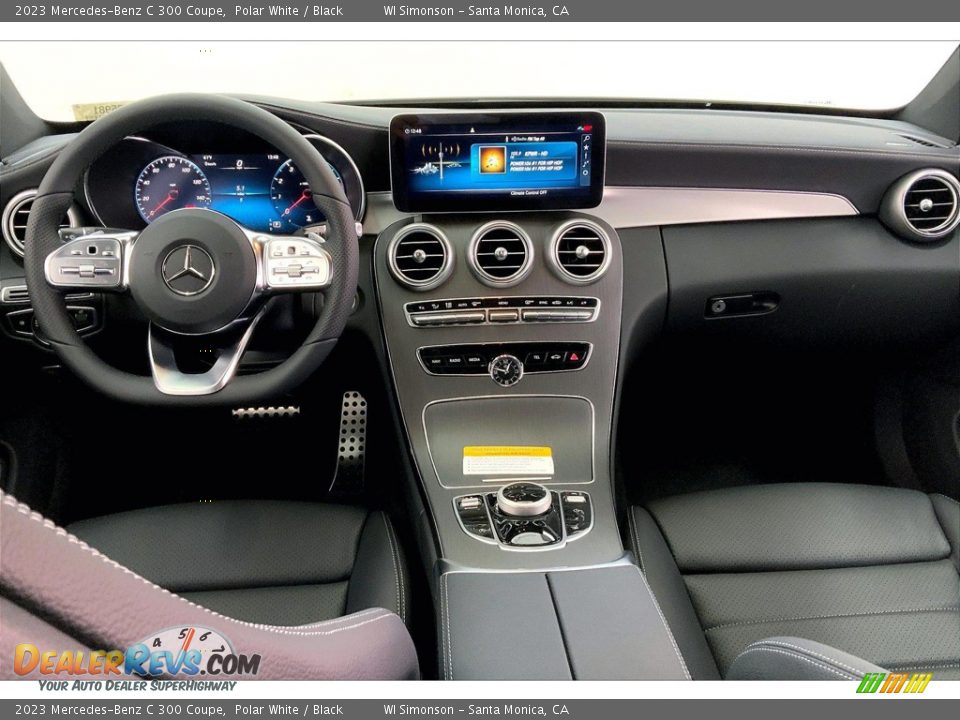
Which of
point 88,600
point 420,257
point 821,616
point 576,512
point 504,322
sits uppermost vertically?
point 88,600

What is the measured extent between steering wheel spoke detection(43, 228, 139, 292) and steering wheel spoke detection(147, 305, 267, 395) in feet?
0.35

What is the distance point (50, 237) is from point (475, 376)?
85 cm

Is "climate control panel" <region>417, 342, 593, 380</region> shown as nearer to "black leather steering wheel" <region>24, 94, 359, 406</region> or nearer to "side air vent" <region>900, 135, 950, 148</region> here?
"black leather steering wheel" <region>24, 94, 359, 406</region>

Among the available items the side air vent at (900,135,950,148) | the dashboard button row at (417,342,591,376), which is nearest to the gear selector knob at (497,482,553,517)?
the dashboard button row at (417,342,591,376)

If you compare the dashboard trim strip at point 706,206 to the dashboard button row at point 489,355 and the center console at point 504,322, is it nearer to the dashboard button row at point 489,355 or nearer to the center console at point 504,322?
the center console at point 504,322

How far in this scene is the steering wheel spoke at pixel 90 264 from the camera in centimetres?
118

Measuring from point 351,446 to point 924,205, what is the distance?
1.61 metres

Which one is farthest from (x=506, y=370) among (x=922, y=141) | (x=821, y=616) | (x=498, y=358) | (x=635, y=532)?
(x=922, y=141)

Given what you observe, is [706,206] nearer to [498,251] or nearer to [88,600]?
[498,251]

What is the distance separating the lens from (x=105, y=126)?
1.16 m

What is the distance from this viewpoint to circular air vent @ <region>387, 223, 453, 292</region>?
151 centimetres

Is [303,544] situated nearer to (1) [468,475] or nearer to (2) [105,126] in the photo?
(1) [468,475]

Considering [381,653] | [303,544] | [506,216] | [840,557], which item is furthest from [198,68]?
[840,557]

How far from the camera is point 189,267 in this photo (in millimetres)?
1177
